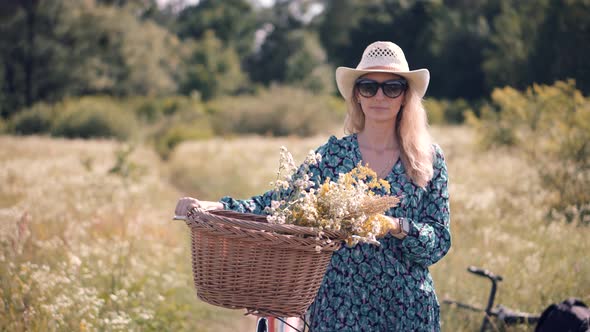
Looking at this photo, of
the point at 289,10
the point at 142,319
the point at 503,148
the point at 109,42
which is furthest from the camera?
the point at 289,10

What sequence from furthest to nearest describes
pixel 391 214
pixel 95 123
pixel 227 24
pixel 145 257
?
pixel 227 24 → pixel 95 123 → pixel 145 257 → pixel 391 214

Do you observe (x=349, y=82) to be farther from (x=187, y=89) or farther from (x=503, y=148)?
(x=187, y=89)

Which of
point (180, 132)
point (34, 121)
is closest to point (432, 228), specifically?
point (180, 132)

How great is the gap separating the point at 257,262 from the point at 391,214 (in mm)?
917

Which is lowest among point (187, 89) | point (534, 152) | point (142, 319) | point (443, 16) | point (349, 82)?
point (142, 319)

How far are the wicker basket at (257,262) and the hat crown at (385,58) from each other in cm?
113

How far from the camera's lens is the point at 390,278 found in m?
3.19

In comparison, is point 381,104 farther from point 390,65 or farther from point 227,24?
point 227,24

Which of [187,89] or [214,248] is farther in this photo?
[187,89]

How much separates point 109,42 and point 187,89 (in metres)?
12.4

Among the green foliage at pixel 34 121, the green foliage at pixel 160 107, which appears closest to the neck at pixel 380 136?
the green foliage at pixel 34 121

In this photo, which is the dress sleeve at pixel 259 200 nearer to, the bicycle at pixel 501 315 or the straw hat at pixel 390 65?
the straw hat at pixel 390 65

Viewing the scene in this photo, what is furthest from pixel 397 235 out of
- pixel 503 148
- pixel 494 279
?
pixel 503 148

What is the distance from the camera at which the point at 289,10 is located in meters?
74.0
